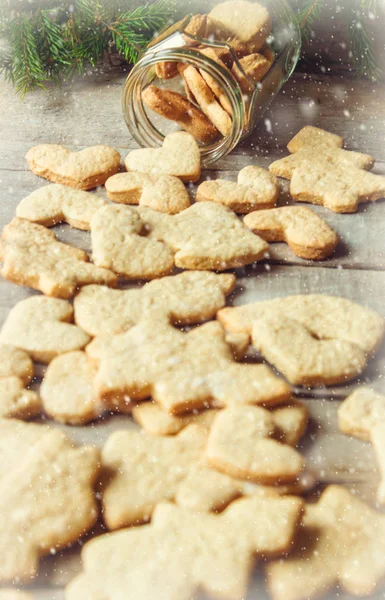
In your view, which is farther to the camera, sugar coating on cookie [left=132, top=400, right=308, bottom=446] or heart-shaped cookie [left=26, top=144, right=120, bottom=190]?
heart-shaped cookie [left=26, top=144, right=120, bottom=190]

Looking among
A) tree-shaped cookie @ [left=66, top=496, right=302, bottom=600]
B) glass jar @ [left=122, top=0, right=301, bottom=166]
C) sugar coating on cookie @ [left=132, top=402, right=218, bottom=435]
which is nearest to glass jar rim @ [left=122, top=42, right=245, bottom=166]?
glass jar @ [left=122, top=0, right=301, bottom=166]

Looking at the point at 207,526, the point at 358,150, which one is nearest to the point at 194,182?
the point at 358,150

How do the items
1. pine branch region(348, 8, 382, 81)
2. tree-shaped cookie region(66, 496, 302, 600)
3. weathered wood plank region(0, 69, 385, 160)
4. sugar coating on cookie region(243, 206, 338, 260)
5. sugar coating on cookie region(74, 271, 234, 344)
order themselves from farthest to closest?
pine branch region(348, 8, 382, 81)
weathered wood plank region(0, 69, 385, 160)
sugar coating on cookie region(243, 206, 338, 260)
sugar coating on cookie region(74, 271, 234, 344)
tree-shaped cookie region(66, 496, 302, 600)

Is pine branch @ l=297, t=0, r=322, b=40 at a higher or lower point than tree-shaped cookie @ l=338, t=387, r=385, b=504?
higher

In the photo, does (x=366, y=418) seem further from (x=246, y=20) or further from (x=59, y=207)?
(x=246, y=20)

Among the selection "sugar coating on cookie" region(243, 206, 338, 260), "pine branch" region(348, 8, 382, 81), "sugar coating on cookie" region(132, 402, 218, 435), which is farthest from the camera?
"pine branch" region(348, 8, 382, 81)

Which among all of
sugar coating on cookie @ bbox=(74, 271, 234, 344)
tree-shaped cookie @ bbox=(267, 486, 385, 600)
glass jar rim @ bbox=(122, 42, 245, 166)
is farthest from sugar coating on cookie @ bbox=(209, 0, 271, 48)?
tree-shaped cookie @ bbox=(267, 486, 385, 600)

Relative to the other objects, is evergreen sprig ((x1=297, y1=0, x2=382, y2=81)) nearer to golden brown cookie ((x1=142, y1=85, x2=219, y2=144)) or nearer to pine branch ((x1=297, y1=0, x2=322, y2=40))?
pine branch ((x1=297, y1=0, x2=322, y2=40))

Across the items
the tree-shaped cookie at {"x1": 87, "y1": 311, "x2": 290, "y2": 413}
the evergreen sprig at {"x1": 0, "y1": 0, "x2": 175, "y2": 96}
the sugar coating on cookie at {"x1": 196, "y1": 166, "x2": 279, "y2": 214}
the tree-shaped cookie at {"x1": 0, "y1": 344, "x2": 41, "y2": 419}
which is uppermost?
the evergreen sprig at {"x1": 0, "y1": 0, "x2": 175, "y2": 96}
